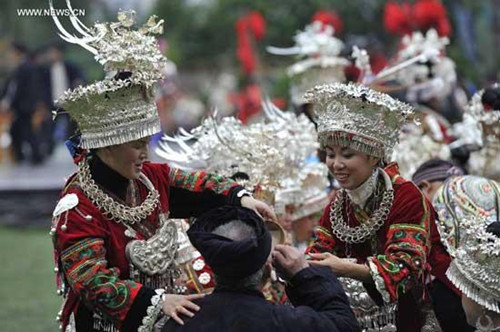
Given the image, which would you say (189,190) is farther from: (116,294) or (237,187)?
(116,294)

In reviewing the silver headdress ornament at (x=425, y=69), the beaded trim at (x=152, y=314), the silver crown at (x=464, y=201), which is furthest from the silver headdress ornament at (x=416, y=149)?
the beaded trim at (x=152, y=314)

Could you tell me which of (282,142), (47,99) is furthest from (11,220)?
(282,142)

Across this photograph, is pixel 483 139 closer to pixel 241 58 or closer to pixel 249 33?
pixel 249 33

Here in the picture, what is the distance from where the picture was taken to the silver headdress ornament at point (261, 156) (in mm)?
6387

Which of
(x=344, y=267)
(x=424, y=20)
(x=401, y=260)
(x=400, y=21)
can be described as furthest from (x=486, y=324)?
(x=400, y=21)

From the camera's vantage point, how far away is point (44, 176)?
17656mm

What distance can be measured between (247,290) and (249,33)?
54.5ft

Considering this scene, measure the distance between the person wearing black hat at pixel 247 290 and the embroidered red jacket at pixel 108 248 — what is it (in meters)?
0.42

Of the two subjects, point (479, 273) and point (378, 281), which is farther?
point (378, 281)

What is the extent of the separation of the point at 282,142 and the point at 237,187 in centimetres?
168

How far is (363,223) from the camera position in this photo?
15.9ft

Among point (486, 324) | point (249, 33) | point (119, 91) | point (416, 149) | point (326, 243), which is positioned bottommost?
point (249, 33)

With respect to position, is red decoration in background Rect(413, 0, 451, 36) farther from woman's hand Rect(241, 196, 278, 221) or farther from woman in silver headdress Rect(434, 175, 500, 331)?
woman in silver headdress Rect(434, 175, 500, 331)

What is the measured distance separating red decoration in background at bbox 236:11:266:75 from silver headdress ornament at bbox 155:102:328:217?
12780 mm
